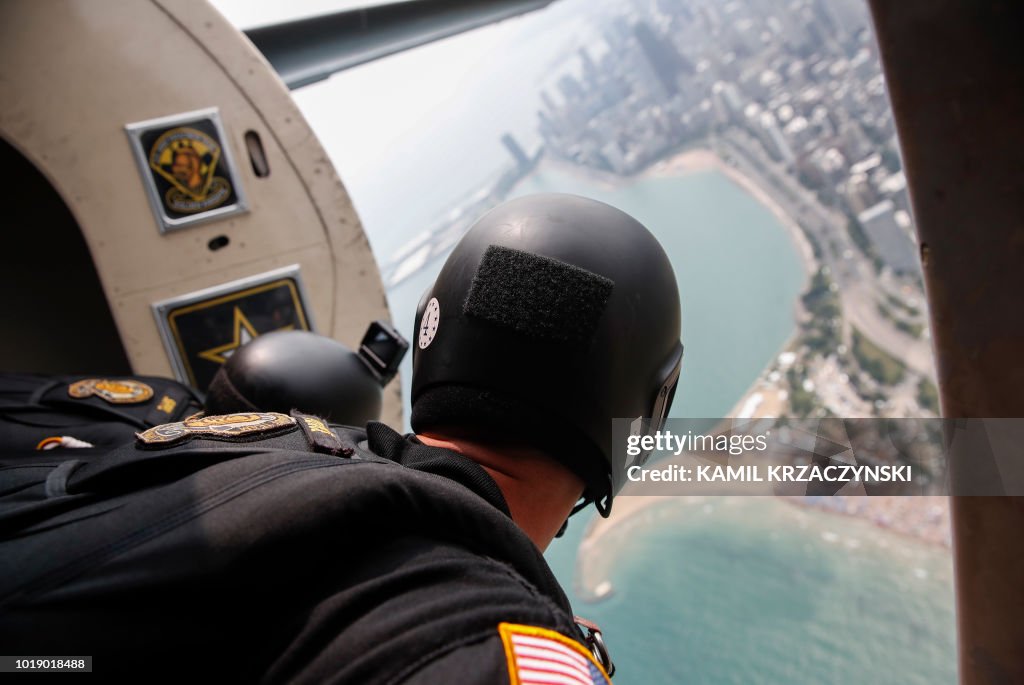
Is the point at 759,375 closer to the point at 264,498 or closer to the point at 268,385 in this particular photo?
the point at 268,385

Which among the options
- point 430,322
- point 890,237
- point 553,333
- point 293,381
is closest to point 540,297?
point 553,333

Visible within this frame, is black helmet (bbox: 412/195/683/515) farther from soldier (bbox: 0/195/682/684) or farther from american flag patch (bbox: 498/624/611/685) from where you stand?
american flag patch (bbox: 498/624/611/685)

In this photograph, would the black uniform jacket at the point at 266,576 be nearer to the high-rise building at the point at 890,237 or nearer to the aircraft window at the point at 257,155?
the aircraft window at the point at 257,155

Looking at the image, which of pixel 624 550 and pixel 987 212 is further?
pixel 624 550

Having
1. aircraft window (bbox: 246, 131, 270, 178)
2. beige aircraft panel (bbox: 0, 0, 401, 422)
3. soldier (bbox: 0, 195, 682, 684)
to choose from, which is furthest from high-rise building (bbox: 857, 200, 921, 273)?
soldier (bbox: 0, 195, 682, 684)

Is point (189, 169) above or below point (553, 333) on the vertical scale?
above

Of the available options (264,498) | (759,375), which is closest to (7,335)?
(264,498)

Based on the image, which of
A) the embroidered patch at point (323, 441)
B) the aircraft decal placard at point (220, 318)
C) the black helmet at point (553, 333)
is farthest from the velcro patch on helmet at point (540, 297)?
the aircraft decal placard at point (220, 318)

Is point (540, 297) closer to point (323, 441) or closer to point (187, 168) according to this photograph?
point (323, 441)
